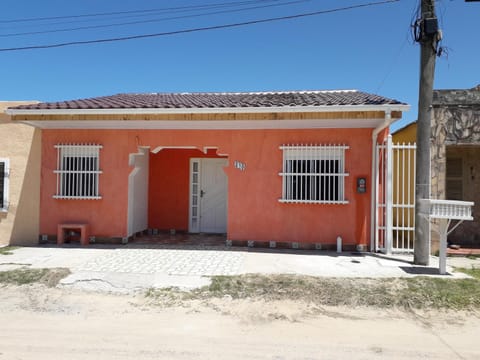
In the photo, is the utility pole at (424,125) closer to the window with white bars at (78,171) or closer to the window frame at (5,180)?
the window with white bars at (78,171)

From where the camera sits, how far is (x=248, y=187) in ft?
26.5

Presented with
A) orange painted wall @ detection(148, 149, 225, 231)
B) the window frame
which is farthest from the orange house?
orange painted wall @ detection(148, 149, 225, 231)

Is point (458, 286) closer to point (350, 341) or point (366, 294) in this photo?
point (366, 294)

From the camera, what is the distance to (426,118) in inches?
250

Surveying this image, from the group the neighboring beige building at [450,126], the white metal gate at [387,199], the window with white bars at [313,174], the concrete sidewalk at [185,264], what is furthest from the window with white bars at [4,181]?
the neighboring beige building at [450,126]

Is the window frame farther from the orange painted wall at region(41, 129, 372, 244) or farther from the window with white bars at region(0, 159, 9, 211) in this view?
the orange painted wall at region(41, 129, 372, 244)

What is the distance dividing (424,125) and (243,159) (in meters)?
3.98

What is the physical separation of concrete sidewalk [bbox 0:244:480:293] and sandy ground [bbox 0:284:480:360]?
62cm

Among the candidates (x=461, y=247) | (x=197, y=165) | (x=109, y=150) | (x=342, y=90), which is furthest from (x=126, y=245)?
(x=461, y=247)

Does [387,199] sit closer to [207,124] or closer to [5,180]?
[207,124]

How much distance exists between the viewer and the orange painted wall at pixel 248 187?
7.76 meters

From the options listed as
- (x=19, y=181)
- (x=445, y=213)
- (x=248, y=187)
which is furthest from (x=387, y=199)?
(x=19, y=181)

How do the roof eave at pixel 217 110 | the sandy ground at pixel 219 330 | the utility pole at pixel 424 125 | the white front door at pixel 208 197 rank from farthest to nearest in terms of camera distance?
the white front door at pixel 208 197 < the roof eave at pixel 217 110 < the utility pole at pixel 424 125 < the sandy ground at pixel 219 330

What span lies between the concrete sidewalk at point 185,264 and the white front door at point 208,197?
94.5 inches
